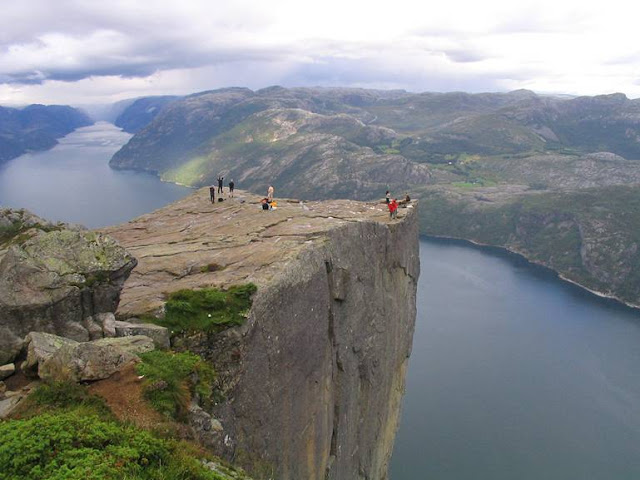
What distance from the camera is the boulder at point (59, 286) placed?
736 inches

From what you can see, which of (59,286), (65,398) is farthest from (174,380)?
(59,286)

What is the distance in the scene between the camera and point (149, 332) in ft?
61.5

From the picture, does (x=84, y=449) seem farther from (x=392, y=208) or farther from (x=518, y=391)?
(x=518, y=391)

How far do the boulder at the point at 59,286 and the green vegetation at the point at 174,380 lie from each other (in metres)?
4.29

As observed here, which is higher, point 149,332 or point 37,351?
point 37,351

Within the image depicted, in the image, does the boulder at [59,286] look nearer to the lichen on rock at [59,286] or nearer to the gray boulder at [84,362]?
the lichen on rock at [59,286]

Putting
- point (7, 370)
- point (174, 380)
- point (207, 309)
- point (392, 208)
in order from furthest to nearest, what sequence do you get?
point (392, 208) < point (207, 309) < point (174, 380) < point (7, 370)

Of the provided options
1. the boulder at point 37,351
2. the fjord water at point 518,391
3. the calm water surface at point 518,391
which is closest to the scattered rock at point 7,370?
the boulder at point 37,351

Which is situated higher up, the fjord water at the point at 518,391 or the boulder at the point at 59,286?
the boulder at the point at 59,286

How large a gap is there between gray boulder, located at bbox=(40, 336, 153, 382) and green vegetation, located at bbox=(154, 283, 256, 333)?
4038 millimetres

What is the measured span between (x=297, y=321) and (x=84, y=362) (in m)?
10.7

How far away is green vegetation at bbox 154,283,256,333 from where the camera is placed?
1981 centimetres

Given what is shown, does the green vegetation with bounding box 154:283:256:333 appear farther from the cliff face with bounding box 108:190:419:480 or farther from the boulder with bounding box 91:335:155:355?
the boulder with bounding box 91:335:155:355

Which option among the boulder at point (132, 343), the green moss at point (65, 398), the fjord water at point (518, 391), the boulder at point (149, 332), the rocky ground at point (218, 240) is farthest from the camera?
the fjord water at point (518, 391)
